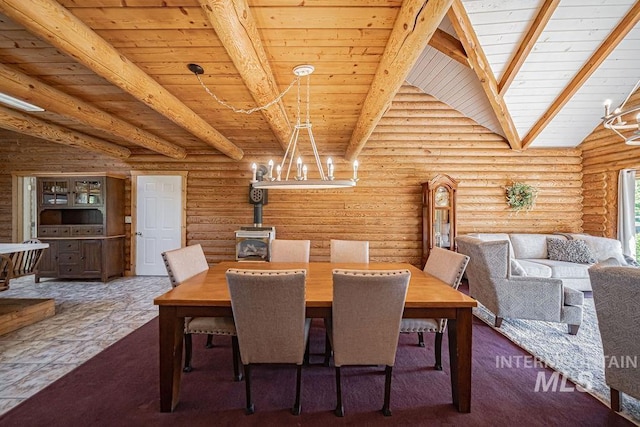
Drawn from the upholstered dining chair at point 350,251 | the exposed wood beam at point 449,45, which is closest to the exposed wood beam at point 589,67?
the exposed wood beam at point 449,45

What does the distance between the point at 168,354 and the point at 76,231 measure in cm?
459

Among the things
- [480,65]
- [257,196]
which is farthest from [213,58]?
[480,65]

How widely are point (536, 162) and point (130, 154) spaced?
25.2ft

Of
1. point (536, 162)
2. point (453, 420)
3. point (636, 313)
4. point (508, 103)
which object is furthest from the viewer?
point (536, 162)

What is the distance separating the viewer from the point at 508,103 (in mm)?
4328

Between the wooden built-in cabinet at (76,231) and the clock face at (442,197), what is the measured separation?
5866mm

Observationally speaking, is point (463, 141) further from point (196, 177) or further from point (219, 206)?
point (196, 177)

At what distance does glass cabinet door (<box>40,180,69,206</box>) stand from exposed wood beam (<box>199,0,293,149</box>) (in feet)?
14.9

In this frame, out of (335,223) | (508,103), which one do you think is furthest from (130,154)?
(508,103)

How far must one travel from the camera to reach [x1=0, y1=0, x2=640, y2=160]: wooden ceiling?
179 cm

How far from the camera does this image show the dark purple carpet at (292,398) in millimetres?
1729

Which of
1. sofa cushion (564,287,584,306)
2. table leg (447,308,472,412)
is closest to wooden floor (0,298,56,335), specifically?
table leg (447,308,472,412)

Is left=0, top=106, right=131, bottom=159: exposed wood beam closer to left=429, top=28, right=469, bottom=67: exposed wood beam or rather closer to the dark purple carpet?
the dark purple carpet

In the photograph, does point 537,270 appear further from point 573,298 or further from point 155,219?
point 155,219
